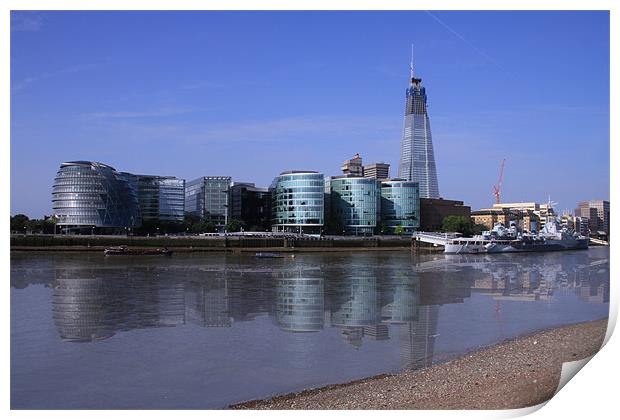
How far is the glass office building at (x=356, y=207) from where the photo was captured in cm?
7800

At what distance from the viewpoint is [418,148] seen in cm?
12300

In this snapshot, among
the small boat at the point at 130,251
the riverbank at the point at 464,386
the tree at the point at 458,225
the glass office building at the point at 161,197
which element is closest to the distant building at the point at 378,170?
the tree at the point at 458,225

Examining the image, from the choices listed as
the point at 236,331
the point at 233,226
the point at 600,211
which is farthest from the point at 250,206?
the point at 236,331

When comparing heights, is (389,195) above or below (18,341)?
above

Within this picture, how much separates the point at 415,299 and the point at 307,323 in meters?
5.06

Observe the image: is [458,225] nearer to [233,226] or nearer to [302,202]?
[302,202]

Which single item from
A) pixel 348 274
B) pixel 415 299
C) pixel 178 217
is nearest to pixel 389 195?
pixel 178 217

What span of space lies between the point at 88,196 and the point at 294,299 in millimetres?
46398

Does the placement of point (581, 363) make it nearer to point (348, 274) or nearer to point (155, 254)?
point (348, 274)

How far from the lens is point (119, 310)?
12883mm

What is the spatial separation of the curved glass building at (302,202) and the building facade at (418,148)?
50.2m

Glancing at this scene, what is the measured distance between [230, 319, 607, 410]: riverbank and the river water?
49cm

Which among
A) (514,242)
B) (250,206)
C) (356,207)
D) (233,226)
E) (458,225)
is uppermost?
(250,206)

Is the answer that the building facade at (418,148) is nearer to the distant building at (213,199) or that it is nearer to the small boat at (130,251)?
the distant building at (213,199)
